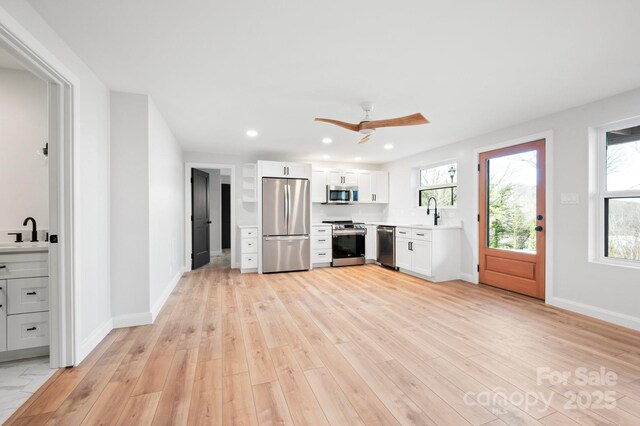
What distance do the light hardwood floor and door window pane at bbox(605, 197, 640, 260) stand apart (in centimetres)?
80

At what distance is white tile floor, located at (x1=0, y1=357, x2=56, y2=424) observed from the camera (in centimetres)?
161

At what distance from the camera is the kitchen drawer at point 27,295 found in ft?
6.72

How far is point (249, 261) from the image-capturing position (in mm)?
5230

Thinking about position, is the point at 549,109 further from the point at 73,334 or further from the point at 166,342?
the point at 73,334

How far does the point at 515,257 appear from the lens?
3857 millimetres

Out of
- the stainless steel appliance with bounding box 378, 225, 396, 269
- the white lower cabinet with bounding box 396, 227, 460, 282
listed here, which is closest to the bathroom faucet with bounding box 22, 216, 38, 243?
the white lower cabinet with bounding box 396, 227, 460, 282

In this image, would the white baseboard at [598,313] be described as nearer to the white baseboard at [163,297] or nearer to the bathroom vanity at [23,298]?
the white baseboard at [163,297]

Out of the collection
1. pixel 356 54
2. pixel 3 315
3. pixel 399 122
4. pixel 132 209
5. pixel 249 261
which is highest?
pixel 356 54

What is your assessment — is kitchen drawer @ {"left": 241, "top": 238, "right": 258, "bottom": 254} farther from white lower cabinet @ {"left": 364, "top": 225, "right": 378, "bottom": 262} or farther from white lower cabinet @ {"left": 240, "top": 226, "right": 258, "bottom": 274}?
white lower cabinet @ {"left": 364, "top": 225, "right": 378, "bottom": 262}

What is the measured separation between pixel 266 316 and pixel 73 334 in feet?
5.24

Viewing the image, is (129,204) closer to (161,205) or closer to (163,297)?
(161,205)

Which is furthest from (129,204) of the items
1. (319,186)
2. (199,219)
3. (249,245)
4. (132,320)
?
(319,186)

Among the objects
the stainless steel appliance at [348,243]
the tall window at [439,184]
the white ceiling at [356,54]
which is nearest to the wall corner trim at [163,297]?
the white ceiling at [356,54]

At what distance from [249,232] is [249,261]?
0.55 m
